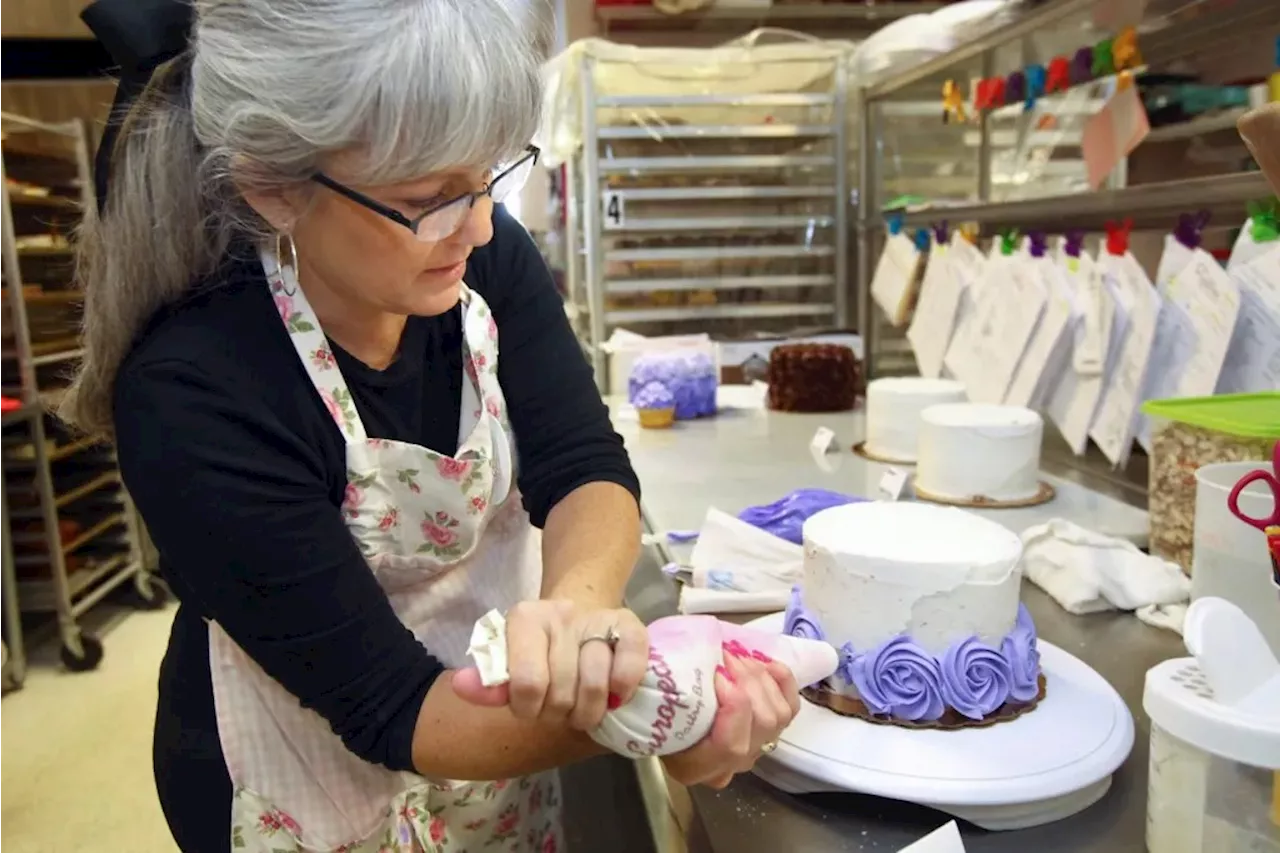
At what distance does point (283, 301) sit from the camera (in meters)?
0.82

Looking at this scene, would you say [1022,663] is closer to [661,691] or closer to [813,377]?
[661,691]

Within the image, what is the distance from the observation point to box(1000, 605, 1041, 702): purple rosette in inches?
30.3

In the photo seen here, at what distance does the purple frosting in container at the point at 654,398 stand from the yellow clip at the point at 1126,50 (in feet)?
3.18

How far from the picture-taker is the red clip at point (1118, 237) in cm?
146

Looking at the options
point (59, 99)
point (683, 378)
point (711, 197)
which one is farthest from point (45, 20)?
point (683, 378)

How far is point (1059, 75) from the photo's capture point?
5.63 feet

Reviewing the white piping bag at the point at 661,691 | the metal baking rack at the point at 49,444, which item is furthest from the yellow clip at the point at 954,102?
the metal baking rack at the point at 49,444

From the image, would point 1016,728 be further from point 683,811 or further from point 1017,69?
point 1017,69

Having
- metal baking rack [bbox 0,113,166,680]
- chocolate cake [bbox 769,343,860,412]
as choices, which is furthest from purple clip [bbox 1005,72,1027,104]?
metal baking rack [bbox 0,113,166,680]

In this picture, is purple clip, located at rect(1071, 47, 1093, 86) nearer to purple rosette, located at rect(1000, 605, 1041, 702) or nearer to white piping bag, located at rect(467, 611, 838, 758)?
purple rosette, located at rect(1000, 605, 1041, 702)

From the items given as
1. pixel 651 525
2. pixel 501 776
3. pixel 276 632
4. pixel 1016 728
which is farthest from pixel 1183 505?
pixel 276 632

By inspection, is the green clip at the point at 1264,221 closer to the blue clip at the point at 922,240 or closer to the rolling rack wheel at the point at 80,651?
the blue clip at the point at 922,240

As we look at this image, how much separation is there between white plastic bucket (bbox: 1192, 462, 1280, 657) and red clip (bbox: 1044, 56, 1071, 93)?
0.97 metres

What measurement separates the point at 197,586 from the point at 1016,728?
0.60 meters
